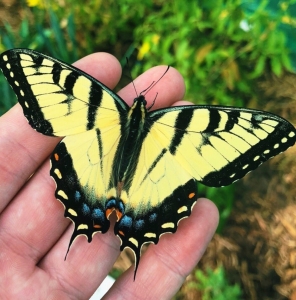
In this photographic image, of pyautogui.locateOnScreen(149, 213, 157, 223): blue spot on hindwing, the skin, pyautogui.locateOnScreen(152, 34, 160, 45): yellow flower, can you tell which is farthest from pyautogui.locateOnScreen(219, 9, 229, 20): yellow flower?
pyautogui.locateOnScreen(149, 213, 157, 223): blue spot on hindwing

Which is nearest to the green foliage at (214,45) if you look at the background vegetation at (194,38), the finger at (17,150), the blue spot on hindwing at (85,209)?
the background vegetation at (194,38)

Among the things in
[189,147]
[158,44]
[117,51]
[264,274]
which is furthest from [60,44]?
[264,274]

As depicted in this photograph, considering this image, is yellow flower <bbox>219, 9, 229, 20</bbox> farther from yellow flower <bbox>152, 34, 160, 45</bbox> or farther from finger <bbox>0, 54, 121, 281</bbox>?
finger <bbox>0, 54, 121, 281</bbox>

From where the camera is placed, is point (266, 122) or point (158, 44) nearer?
point (266, 122)

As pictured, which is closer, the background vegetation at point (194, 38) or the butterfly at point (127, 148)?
the butterfly at point (127, 148)

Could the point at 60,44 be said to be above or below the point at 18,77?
below

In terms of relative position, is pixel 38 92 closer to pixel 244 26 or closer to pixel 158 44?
pixel 158 44

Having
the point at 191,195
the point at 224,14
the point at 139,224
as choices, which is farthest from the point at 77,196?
the point at 224,14

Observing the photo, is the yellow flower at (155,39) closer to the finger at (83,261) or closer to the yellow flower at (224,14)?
the yellow flower at (224,14)
